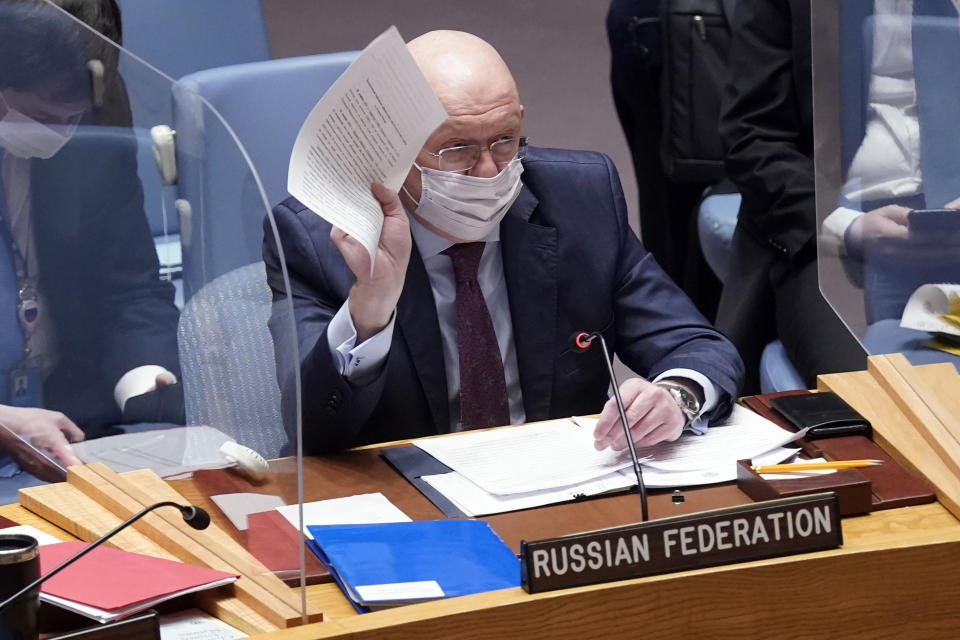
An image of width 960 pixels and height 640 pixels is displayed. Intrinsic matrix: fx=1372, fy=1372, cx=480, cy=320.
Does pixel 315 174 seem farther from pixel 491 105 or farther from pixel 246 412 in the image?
pixel 491 105

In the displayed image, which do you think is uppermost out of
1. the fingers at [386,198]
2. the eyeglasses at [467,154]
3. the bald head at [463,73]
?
the bald head at [463,73]

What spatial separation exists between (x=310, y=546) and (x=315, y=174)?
41cm

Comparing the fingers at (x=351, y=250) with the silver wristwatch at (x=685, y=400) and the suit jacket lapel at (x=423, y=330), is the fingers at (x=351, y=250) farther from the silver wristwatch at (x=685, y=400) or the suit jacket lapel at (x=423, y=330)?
the silver wristwatch at (x=685, y=400)

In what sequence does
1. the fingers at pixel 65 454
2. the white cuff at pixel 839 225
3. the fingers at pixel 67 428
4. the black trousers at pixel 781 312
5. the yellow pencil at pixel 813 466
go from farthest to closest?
the black trousers at pixel 781 312, the white cuff at pixel 839 225, the yellow pencil at pixel 813 466, the fingers at pixel 65 454, the fingers at pixel 67 428

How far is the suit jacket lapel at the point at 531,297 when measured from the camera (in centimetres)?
219

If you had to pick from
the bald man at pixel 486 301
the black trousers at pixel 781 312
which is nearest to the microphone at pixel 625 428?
the bald man at pixel 486 301

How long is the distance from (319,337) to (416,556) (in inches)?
20.1

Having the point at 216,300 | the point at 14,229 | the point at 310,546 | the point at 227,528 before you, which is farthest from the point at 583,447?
the point at 14,229

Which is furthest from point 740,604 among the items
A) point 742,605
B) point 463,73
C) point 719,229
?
point 719,229

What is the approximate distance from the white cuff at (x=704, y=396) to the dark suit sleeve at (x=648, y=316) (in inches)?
5.6

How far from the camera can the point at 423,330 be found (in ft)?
6.93

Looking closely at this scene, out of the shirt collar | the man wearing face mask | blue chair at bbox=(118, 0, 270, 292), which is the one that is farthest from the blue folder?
blue chair at bbox=(118, 0, 270, 292)

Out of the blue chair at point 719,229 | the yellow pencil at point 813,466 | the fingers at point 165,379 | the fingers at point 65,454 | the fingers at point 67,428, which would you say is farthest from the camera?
the blue chair at point 719,229

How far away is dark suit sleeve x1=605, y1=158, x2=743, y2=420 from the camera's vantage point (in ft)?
7.16
